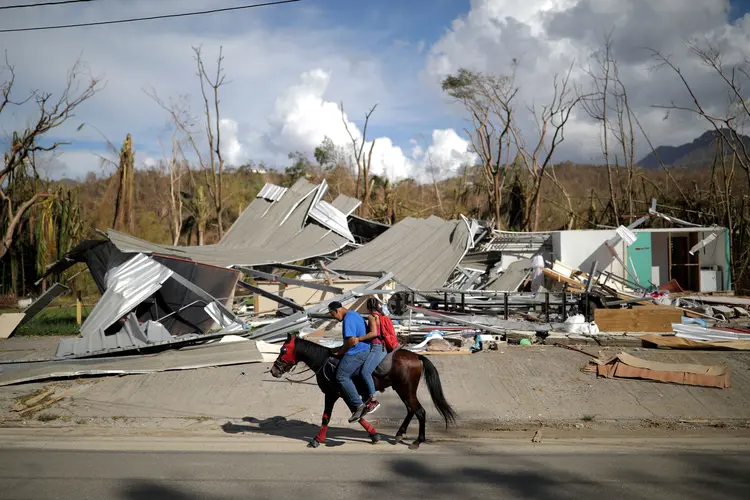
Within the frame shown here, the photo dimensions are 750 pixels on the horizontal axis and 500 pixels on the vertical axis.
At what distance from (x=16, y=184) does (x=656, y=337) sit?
28587 millimetres

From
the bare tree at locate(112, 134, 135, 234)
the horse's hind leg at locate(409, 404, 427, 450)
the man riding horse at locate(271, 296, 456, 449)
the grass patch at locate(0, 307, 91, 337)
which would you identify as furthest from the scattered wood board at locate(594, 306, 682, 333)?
the bare tree at locate(112, 134, 135, 234)

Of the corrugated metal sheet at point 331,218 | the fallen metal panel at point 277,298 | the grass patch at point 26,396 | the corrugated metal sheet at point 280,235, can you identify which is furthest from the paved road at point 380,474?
the corrugated metal sheet at point 331,218

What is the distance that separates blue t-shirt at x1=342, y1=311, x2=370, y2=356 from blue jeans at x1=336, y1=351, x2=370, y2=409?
53 mm

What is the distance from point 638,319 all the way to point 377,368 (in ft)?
28.2

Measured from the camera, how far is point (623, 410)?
9391mm

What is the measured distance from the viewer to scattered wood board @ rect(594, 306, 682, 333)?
546 inches

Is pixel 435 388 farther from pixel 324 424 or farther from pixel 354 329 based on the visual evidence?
pixel 324 424

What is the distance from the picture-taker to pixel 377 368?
306 inches

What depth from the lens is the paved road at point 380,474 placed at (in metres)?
5.78

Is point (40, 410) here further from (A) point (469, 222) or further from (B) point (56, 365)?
(A) point (469, 222)

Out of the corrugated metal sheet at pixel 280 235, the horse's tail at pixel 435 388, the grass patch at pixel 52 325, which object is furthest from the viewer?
the corrugated metal sheet at pixel 280 235

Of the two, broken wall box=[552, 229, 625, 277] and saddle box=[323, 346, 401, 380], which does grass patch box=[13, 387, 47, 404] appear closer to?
saddle box=[323, 346, 401, 380]

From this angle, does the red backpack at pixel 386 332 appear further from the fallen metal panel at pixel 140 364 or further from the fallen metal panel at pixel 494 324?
the fallen metal panel at pixel 494 324

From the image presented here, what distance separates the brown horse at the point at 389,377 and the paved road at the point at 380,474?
0.40 m
